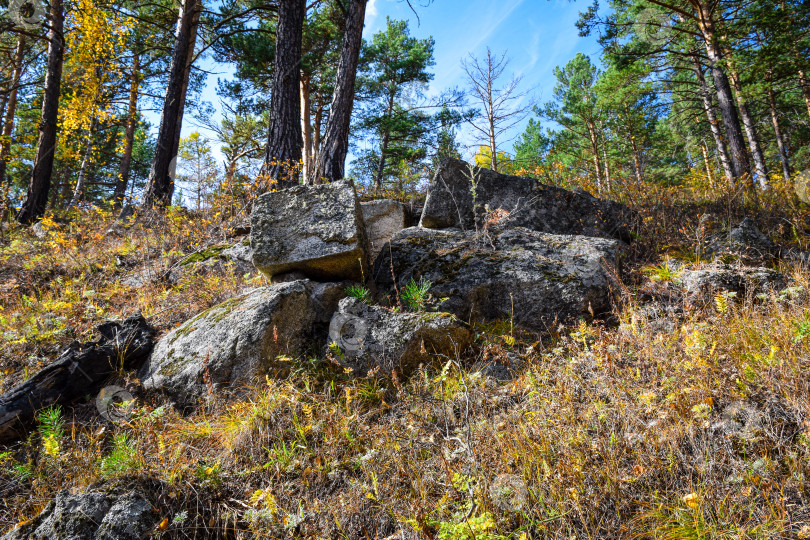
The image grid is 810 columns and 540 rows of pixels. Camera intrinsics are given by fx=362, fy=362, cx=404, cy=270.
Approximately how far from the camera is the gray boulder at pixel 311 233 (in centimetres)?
358

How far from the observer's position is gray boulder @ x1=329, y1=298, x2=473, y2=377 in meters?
→ 2.89

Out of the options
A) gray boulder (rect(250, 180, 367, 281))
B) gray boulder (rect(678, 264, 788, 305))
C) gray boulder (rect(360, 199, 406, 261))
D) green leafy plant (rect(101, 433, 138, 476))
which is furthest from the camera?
gray boulder (rect(360, 199, 406, 261))

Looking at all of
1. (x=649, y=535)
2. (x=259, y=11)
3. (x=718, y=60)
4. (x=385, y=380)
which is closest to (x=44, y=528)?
(x=385, y=380)

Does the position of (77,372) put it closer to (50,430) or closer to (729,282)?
(50,430)

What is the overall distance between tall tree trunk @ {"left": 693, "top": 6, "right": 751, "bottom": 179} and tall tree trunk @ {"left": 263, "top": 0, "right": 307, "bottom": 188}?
9028 mm

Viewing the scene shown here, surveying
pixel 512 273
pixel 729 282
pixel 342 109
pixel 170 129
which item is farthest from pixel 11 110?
pixel 729 282

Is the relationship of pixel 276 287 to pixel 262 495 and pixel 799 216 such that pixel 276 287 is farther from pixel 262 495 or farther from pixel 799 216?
pixel 799 216

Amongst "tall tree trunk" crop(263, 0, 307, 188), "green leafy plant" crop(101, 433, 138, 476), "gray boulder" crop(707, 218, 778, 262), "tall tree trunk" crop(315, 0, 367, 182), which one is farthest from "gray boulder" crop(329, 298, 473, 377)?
"tall tree trunk" crop(263, 0, 307, 188)

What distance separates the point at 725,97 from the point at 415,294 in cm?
1091

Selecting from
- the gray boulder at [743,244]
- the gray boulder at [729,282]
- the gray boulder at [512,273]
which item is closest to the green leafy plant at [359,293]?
the gray boulder at [512,273]

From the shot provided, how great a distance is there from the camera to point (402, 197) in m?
6.57

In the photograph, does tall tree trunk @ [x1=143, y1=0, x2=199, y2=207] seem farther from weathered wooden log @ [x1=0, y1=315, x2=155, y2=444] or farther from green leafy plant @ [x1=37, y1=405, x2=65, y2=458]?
green leafy plant @ [x1=37, y1=405, x2=65, y2=458]

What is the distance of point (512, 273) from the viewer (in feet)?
11.5

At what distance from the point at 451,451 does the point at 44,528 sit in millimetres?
2060
